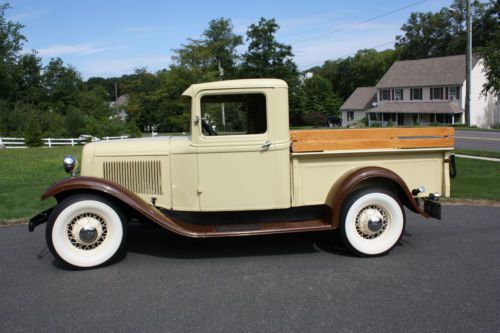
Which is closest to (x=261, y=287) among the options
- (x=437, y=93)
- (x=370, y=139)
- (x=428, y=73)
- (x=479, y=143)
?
(x=370, y=139)

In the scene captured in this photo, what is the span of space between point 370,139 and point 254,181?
1394 millimetres

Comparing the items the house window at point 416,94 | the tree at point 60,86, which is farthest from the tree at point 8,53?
the house window at point 416,94

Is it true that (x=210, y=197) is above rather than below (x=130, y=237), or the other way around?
above

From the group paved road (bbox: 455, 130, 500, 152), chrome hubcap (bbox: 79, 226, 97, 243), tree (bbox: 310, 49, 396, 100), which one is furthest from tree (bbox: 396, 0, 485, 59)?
chrome hubcap (bbox: 79, 226, 97, 243)

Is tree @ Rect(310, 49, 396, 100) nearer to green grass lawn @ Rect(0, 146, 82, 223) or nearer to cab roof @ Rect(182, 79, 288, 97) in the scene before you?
green grass lawn @ Rect(0, 146, 82, 223)

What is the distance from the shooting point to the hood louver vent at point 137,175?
17.0 ft

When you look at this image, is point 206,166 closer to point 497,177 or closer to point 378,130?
point 378,130

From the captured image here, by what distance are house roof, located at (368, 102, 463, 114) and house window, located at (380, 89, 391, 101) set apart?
89 centimetres

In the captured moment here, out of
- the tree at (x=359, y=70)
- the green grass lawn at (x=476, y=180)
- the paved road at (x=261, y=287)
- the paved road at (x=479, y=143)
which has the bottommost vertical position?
the paved road at (x=261, y=287)

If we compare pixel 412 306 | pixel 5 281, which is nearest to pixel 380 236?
pixel 412 306

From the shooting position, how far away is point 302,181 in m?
5.13

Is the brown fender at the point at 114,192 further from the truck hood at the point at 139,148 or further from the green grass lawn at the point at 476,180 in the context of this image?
the green grass lawn at the point at 476,180

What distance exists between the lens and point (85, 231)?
475cm

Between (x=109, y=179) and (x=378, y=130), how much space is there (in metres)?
3.14
